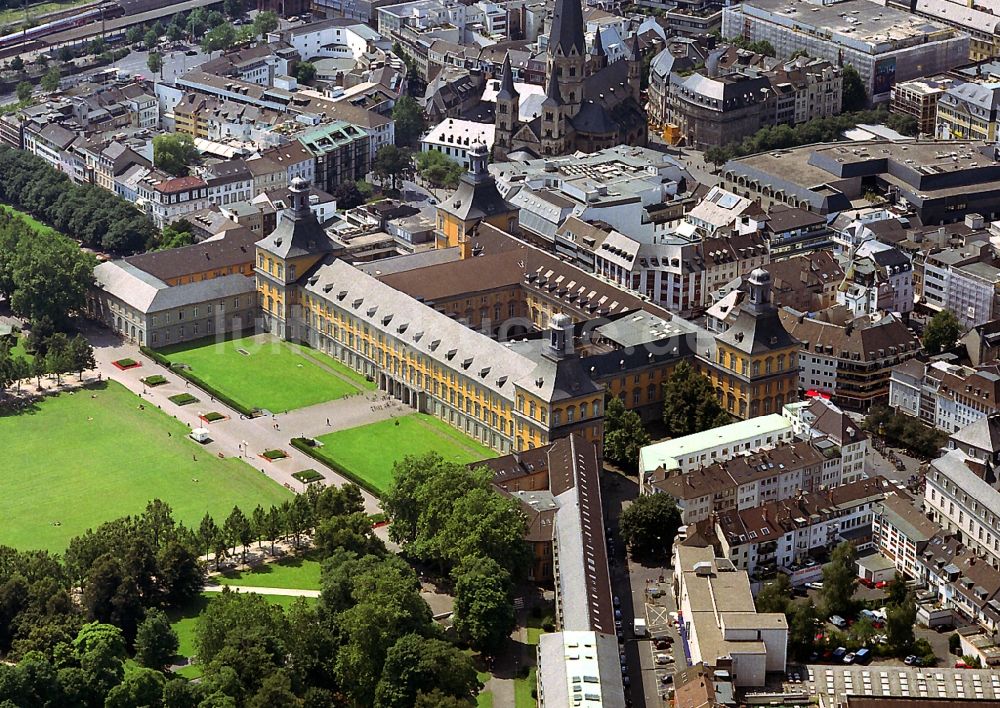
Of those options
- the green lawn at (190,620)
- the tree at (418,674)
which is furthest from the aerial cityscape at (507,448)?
the green lawn at (190,620)

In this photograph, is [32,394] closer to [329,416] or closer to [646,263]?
[329,416]

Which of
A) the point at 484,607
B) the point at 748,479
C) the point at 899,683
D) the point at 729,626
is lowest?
the point at 899,683

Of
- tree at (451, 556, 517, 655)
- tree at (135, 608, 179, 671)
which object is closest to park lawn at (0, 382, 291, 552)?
tree at (135, 608, 179, 671)

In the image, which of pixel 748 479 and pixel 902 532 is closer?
pixel 902 532

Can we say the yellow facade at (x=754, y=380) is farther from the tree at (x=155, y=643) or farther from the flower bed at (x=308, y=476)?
the tree at (x=155, y=643)

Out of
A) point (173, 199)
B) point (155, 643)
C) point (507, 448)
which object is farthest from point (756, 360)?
point (173, 199)

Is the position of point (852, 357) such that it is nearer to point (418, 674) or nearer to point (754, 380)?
point (754, 380)

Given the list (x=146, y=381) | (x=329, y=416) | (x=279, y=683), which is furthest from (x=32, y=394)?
(x=279, y=683)
